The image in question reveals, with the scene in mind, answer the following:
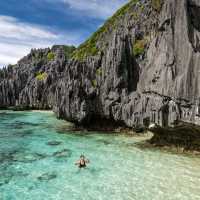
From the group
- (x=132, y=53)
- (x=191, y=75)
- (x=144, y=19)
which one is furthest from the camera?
(x=144, y=19)

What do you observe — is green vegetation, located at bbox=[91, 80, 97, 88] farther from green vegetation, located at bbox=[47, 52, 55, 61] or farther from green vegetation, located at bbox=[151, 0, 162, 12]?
green vegetation, located at bbox=[47, 52, 55, 61]

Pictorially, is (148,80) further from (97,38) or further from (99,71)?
(97,38)

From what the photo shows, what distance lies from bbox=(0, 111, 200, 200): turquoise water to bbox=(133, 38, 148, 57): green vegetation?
18736 millimetres

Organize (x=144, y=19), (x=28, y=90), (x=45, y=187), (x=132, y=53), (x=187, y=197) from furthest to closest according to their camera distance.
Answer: (x=28, y=90), (x=144, y=19), (x=132, y=53), (x=45, y=187), (x=187, y=197)

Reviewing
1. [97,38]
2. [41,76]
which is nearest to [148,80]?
[97,38]

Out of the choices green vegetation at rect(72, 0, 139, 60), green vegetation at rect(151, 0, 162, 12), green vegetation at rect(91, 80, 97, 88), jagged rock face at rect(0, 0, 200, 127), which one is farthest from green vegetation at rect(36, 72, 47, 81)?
green vegetation at rect(151, 0, 162, 12)

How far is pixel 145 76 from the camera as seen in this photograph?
47.8 m

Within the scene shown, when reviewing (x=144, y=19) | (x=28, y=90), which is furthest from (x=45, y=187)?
(x=28, y=90)

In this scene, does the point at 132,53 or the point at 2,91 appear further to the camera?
the point at 2,91

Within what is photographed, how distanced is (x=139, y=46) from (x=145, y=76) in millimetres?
11028

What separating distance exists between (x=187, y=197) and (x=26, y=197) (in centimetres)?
1342

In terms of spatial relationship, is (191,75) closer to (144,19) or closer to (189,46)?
(189,46)

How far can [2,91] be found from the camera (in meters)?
119

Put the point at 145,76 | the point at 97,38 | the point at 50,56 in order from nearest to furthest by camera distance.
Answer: the point at 145,76, the point at 97,38, the point at 50,56
